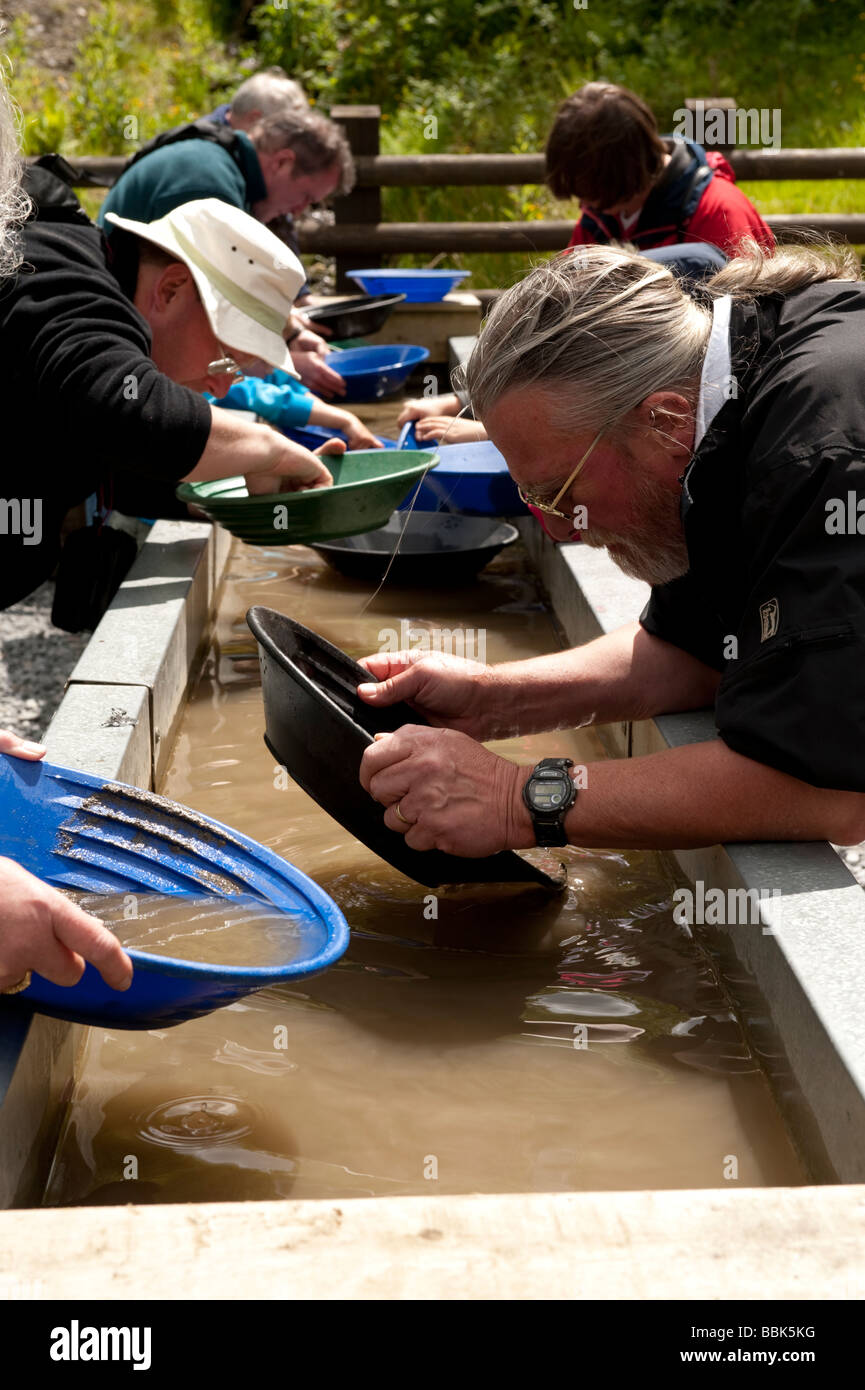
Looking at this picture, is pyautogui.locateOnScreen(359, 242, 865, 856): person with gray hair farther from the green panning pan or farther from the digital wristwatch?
the green panning pan

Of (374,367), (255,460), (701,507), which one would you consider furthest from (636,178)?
(701,507)

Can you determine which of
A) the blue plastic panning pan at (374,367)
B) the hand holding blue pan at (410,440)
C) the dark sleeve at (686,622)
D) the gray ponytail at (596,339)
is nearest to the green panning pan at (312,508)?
the hand holding blue pan at (410,440)

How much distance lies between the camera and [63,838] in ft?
7.36

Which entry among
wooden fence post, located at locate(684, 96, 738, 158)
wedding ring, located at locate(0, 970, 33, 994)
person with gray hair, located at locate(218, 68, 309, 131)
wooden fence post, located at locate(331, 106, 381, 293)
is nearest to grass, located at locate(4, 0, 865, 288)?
wooden fence post, located at locate(684, 96, 738, 158)

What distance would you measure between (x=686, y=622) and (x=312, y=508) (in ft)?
4.04

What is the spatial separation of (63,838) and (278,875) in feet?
1.25

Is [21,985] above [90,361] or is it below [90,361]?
below

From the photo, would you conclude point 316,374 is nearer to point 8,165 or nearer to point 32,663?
point 32,663

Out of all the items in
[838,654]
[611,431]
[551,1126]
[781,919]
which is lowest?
[551,1126]

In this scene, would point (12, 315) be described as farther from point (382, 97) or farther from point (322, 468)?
point (382, 97)

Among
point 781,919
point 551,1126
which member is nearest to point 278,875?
point 551,1126

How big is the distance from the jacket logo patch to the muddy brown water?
65 centimetres

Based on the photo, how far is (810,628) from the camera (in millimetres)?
1985

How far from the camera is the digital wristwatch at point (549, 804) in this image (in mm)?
2250
